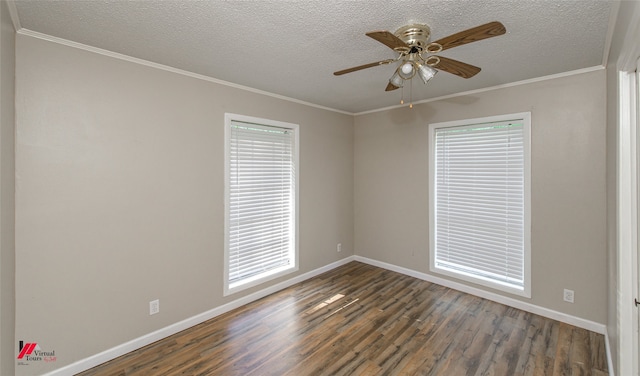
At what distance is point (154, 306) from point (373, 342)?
81.4 inches

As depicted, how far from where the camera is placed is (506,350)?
238 centimetres

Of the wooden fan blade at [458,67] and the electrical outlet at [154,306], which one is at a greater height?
the wooden fan blade at [458,67]

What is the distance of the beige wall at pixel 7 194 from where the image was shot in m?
1.50

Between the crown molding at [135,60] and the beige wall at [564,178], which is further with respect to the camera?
the beige wall at [564,178]

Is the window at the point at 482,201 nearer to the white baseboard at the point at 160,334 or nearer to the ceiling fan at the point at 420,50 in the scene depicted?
the ceiling fan at the point at 420,50

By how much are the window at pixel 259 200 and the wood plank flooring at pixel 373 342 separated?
444 mm

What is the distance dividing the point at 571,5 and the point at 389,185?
2.85 m

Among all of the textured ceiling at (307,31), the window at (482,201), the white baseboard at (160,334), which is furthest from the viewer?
the window at (482,201)

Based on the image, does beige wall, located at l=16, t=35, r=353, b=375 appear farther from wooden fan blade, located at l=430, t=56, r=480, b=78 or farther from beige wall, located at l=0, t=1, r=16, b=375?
wooden fan blade, located at l=430, t=56, r=480, b=78

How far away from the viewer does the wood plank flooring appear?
2172 mm

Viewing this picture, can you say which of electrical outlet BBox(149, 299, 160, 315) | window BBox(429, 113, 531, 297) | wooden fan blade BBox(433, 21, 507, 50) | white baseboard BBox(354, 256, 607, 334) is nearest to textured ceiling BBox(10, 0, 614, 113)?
wooden fan blade BBox(433, 21, 507, 50)

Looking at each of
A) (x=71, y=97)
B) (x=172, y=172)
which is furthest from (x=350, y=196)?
(x=71, y=97)

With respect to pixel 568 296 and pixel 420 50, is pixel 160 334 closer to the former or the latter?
pixel 420 50

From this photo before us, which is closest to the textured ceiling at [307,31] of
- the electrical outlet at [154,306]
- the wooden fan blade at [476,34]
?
the wooden fan blade at [476,34]
